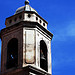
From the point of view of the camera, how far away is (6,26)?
35281 millimetres

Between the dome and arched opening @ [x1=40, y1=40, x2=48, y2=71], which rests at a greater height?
the dome

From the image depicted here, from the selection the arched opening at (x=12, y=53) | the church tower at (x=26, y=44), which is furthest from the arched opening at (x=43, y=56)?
the arched opening at (x=12, y=53)

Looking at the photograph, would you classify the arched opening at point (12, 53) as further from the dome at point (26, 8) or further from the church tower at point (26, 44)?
the dome at point (26, 8)

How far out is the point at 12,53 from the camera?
34.5 metres

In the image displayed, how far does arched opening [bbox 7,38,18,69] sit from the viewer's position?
33.5 metres

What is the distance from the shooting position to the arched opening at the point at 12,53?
110ft

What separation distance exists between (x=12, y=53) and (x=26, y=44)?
2.30 m

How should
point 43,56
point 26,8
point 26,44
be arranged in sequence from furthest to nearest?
point 26,8 < point 43,56 < point 26,44

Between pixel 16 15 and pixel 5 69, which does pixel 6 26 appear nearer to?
pixel 16 15

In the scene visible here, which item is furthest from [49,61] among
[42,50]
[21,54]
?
[21,54]

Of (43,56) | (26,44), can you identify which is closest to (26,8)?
(26,44)

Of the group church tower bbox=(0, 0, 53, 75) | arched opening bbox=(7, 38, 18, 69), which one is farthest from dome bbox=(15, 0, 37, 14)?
arched opening bbox=(7, 38, 18, 69)

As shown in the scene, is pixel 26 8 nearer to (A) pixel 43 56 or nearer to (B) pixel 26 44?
(B) pixel 26 44

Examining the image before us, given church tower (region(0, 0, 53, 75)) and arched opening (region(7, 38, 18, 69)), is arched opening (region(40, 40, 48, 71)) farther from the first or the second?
arched opening (region(7, 38, 18, 69))
